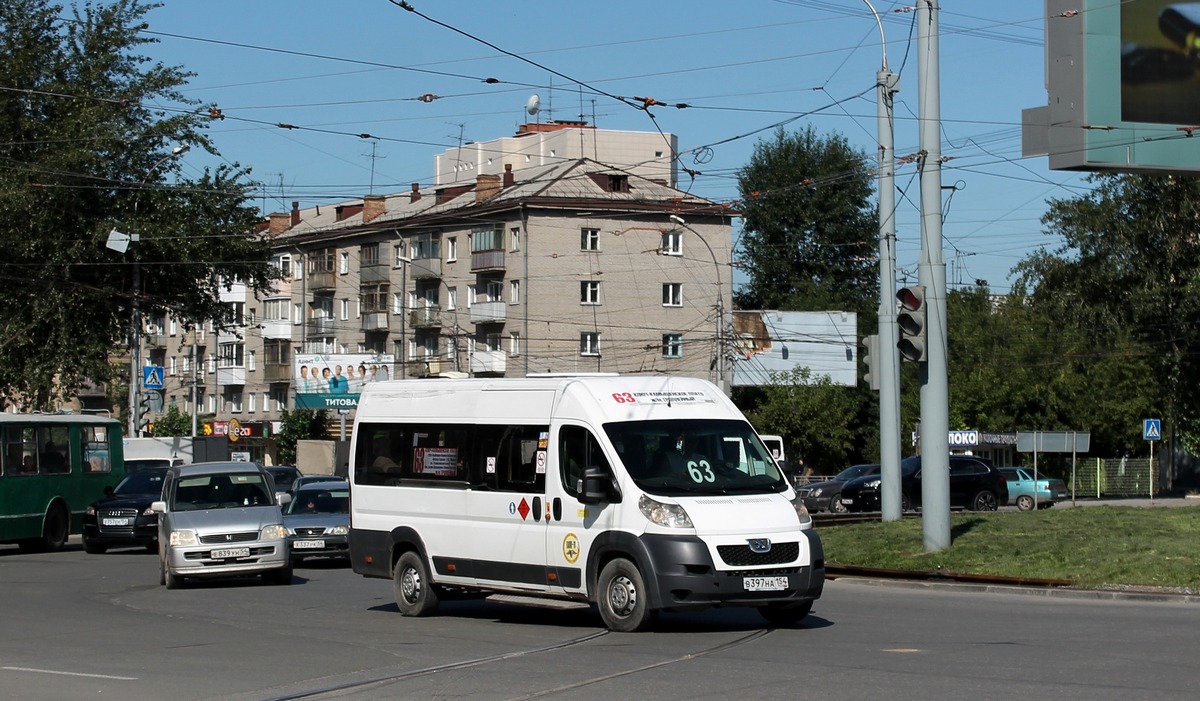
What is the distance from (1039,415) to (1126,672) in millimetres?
63491

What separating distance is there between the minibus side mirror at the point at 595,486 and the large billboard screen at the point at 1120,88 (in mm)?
12282

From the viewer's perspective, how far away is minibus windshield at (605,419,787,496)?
1438cm

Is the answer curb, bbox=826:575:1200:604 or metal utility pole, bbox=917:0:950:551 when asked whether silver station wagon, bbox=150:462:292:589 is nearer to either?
curb, bbox=826:575:1200:604

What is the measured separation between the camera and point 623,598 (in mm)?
14242

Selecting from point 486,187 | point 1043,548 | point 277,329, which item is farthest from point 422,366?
point 1043,548

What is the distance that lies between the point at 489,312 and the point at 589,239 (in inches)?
248

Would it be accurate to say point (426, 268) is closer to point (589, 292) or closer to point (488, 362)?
point (488, 362)

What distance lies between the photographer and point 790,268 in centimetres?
8512

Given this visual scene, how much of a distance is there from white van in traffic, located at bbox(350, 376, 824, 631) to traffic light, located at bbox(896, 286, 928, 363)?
633cm

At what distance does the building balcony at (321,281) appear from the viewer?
88938 millimetres

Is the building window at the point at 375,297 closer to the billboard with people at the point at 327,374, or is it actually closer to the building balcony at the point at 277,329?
the building balcony at the point at 277,329

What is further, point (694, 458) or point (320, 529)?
point (320, 529)

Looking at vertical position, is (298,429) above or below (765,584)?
above

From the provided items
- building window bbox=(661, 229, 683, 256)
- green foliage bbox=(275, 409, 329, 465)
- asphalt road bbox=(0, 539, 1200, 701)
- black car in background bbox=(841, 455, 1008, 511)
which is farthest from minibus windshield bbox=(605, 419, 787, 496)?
green foliage bbox=(275, 409, 329, 465)
